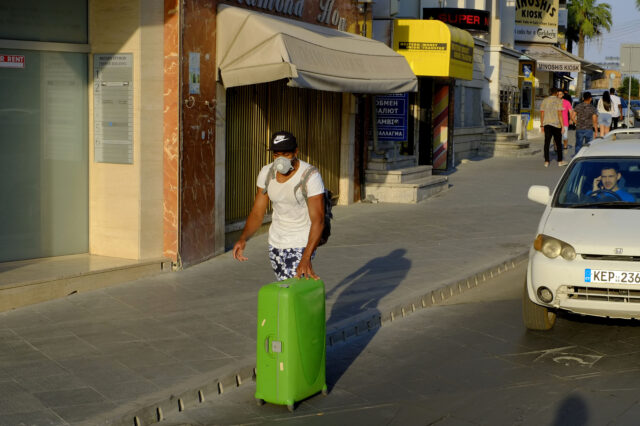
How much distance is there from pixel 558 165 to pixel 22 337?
19304mm

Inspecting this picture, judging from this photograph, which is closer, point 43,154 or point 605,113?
point 43,154

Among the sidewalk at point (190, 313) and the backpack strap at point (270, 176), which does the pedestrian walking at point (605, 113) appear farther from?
the backpack strap at point (270, 176)

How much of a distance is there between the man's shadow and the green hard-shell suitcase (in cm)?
66

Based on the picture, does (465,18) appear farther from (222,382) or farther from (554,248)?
(222,382)

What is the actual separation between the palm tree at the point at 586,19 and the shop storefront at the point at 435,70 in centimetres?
5554

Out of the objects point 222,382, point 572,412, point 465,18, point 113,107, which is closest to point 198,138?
point 113,107

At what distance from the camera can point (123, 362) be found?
7.01m

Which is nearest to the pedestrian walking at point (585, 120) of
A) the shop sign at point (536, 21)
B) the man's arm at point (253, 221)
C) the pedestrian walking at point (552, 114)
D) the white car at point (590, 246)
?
the pedestrian walking at point (552, 114)

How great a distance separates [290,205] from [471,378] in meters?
1.85

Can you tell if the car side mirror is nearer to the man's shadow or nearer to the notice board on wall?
the man's shadow

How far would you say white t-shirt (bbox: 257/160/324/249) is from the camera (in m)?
6.90

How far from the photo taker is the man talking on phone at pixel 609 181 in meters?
8.73

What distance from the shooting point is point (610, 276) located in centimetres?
752

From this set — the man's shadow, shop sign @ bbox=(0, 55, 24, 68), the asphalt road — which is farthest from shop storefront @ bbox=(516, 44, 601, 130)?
the asphalt road
